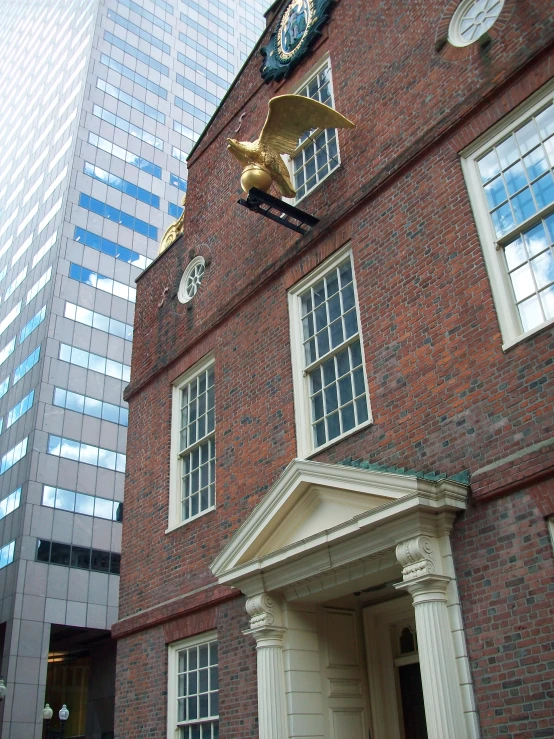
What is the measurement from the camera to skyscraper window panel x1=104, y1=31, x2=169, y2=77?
2050 inches

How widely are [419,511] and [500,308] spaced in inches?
88.2

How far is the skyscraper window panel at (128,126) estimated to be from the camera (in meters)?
47.9

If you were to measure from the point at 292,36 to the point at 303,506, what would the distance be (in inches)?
325

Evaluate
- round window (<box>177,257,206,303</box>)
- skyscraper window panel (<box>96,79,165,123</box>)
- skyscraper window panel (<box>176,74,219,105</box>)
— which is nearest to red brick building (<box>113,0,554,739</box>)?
round window (<box>177,257,206,303</box>)

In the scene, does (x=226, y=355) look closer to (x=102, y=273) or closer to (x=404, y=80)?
(x=404, y=80)

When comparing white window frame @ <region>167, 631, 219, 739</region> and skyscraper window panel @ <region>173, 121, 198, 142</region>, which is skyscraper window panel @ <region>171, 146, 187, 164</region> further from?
white window frame @ <region>167, 631, 219, 739</region>

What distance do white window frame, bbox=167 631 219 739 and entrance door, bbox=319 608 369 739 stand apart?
1956mm

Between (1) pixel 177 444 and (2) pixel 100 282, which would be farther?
(2) pixel 100 282

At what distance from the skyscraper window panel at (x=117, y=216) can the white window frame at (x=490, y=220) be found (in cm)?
3849

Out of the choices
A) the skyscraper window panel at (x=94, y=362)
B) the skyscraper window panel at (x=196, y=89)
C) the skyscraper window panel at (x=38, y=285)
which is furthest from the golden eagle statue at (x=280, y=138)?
the skyscraper window panel at (x=196, y=89)

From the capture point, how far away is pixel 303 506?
904 centimetres

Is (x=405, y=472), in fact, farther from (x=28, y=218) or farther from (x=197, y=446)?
(x=28, y=218)

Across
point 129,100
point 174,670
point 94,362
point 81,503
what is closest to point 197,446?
point 174,670

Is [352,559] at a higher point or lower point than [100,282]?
lower
